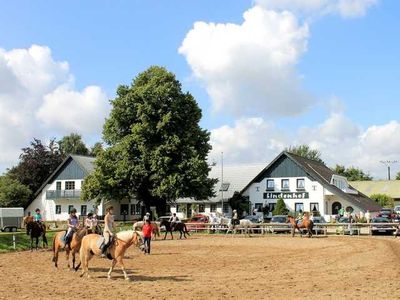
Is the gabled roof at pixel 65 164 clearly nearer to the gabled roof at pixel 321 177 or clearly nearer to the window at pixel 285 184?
the gabled roof at pixel 321 177

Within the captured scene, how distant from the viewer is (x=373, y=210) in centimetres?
6144

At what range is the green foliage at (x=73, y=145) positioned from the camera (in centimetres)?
10769

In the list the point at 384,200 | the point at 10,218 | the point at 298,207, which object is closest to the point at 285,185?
the point at 298,207

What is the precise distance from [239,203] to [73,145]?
56732 millimetres

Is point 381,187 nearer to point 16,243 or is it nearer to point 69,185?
point 69,185

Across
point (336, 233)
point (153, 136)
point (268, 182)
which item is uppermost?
point (153, 136)

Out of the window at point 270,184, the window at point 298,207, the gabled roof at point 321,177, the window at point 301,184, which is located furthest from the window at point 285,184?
the gabled roof at point 321,177

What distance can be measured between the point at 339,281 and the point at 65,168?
58.8m

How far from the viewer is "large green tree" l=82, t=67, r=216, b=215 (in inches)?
1903

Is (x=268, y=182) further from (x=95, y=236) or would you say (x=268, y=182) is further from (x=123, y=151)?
(x=95, y=236)

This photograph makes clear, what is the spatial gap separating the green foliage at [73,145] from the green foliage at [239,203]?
53774mm

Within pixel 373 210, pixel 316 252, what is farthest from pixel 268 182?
pixel 316 252

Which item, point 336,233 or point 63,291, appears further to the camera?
point 336,233

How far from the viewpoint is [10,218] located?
51406mm
